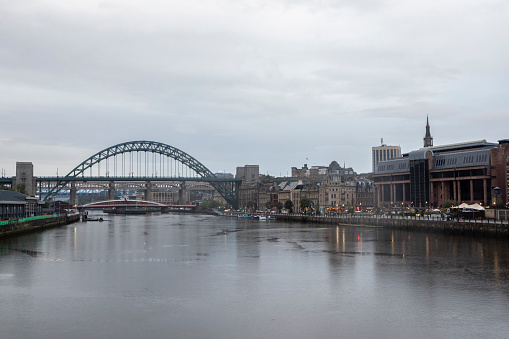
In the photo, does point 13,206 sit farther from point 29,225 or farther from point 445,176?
point 445,176

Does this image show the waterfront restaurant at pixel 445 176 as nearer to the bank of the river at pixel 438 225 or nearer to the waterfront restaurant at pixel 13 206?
the bank of the river at pixel 438 225

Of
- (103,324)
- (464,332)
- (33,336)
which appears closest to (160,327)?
(103,324)

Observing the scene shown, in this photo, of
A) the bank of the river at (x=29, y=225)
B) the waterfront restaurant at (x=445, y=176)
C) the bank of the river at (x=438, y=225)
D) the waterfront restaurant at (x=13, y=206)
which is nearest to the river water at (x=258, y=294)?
the bank of the river at (x=438, y=225)

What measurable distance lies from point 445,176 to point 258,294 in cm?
10240

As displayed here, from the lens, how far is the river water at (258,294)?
23.8 m

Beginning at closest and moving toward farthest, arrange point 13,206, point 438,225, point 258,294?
point 258,294
point 438,225
point 13,206

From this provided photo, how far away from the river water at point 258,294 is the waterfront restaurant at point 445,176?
Answer: 203 feet

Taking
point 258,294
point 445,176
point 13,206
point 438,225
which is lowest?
point 258,294

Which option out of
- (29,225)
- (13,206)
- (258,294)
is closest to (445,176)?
(29,225)

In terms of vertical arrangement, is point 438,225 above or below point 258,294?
above

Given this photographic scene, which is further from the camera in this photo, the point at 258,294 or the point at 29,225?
the point at 29,225

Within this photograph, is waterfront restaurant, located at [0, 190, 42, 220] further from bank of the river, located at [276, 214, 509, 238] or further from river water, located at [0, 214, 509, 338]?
bank of the river, located at [276, 214, 509, 238]

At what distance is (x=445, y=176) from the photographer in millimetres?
123875

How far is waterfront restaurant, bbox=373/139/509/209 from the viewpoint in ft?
358
